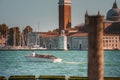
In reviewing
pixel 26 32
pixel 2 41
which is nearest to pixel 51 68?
pixel 2 41

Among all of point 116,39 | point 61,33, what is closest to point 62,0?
point 61,33

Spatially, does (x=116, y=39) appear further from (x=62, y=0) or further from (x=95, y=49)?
(x=95, y=49)

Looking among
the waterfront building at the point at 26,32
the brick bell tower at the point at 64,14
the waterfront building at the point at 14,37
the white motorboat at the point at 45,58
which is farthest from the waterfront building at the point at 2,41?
the white motorboat at the point at 45,58

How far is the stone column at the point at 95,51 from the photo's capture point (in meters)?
12.2

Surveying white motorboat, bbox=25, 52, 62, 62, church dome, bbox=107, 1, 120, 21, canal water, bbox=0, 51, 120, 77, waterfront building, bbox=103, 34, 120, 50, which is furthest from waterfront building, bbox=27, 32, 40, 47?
white motorboat, bbox=25, 52, 62, 62

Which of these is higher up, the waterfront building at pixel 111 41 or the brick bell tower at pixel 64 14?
the brick bell tower at pixel 64 14

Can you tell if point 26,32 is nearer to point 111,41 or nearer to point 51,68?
point 111,41

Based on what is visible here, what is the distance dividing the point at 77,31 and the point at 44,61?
70083mm

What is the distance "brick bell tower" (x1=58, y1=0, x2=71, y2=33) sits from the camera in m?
119

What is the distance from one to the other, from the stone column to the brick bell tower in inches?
4194

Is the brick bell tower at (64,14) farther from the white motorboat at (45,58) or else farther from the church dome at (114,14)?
the white motorboat at (45,58)

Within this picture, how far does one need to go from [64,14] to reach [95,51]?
4218 inches

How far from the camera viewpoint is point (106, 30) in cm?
12231

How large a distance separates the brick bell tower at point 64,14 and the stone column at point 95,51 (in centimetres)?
10653
